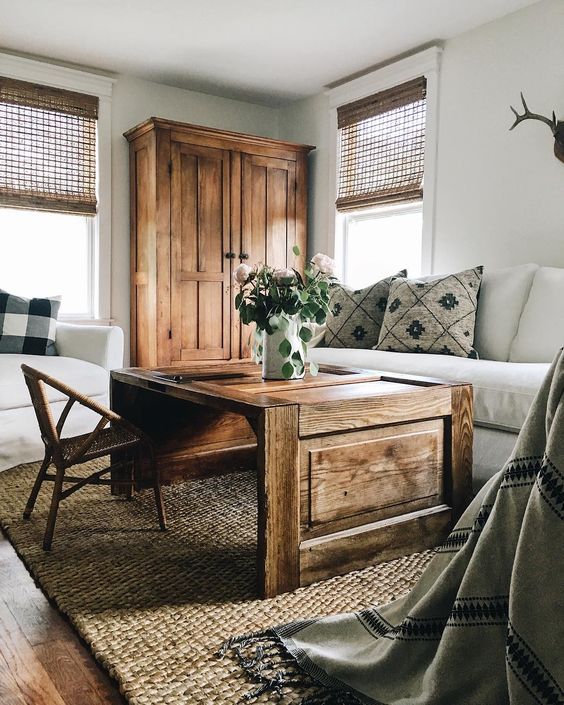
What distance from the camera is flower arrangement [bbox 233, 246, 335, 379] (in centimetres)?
220

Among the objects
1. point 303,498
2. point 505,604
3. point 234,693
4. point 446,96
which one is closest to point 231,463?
point 303,498

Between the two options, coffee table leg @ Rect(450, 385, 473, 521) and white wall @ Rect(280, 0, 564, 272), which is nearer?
coffee table leg @ Rect(450, 385, 473, 521)

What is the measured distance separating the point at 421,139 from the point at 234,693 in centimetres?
370

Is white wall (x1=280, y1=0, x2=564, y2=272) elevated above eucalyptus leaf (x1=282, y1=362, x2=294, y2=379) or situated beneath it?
elevated above

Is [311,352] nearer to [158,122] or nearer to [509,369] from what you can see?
[509,369]

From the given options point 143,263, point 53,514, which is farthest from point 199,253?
point 53,514

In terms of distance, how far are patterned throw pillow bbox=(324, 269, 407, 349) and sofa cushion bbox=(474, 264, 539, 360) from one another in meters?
0.56

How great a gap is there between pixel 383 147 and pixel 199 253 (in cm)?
146

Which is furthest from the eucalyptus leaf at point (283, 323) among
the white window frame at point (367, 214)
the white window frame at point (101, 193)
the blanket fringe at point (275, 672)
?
the white window frame at point (101, 193)

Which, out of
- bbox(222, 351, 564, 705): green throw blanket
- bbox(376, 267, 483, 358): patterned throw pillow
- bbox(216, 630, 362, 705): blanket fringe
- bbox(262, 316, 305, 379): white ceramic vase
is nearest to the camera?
bbox(222, 351, 564, 705): green throw blanket

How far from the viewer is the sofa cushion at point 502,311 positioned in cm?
319

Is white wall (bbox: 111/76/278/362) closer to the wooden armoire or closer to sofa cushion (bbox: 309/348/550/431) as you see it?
the wooden armoire

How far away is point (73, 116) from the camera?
441 cm

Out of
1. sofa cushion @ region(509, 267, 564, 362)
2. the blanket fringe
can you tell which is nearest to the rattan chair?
the blanket fringe
